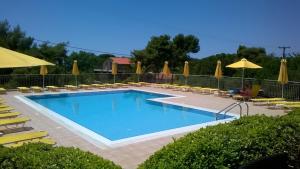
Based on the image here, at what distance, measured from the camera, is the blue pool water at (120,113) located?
1155 centimetres

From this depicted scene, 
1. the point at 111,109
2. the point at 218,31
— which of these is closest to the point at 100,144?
the point at 111,109

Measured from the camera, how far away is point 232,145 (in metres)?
4.34

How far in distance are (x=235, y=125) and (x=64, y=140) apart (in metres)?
4.75

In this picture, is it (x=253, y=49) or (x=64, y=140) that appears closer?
(x=64, y=140)

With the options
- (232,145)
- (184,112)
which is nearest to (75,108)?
(184,112)

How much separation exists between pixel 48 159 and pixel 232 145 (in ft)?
7.89

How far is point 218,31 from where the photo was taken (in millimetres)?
39719

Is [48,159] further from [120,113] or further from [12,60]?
[120,113]

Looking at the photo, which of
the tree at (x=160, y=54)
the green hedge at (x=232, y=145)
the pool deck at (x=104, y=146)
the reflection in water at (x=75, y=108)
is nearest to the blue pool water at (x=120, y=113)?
the reflection in water at (x=75, y=108)

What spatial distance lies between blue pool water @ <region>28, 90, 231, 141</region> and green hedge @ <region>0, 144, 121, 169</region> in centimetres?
625

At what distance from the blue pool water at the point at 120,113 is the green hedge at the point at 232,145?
5669mm

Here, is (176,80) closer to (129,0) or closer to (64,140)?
(129,0)

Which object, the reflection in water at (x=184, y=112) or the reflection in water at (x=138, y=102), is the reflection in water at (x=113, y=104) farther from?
the reflection in water at (x=184, y=112)

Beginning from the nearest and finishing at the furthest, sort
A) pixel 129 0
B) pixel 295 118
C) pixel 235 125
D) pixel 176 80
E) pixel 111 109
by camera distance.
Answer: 1. pixel 235 125
2. pixel 295 118
3. pixel 111 109
4. pixel 176 80
5. pixel 129 0
